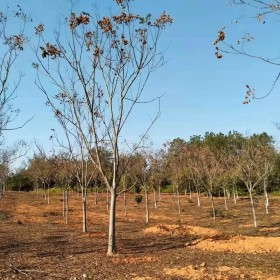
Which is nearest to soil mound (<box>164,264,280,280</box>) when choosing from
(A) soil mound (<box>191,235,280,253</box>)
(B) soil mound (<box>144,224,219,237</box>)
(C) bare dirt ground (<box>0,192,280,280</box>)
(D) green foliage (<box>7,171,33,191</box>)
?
(C) bare dirt ground (<box>0,192,280,280</box>)

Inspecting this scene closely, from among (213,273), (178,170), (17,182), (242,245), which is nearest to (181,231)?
(242,245)

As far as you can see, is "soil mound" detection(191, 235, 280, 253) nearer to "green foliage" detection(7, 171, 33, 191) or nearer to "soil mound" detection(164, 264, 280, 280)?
"soil mound" detection(164, 264, 280, 280)

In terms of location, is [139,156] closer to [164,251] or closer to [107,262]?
[164,251]

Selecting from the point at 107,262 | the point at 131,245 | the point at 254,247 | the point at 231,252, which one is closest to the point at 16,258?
the point at 107,262

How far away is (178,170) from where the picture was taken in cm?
4428

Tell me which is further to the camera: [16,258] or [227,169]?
[227,169]

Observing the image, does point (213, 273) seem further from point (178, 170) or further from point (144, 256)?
point (178, 170)

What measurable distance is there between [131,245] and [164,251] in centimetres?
232

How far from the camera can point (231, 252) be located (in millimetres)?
14484

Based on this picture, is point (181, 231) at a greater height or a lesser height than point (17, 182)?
lesser

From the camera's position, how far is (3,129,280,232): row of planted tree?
28.5 meters

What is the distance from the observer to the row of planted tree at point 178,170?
28.5 meters

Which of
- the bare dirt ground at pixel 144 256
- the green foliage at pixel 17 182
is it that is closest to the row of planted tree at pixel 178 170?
the green foliage at pixel 17 182

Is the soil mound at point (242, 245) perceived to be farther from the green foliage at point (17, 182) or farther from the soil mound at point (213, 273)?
the green foliage at point (17, 182)
